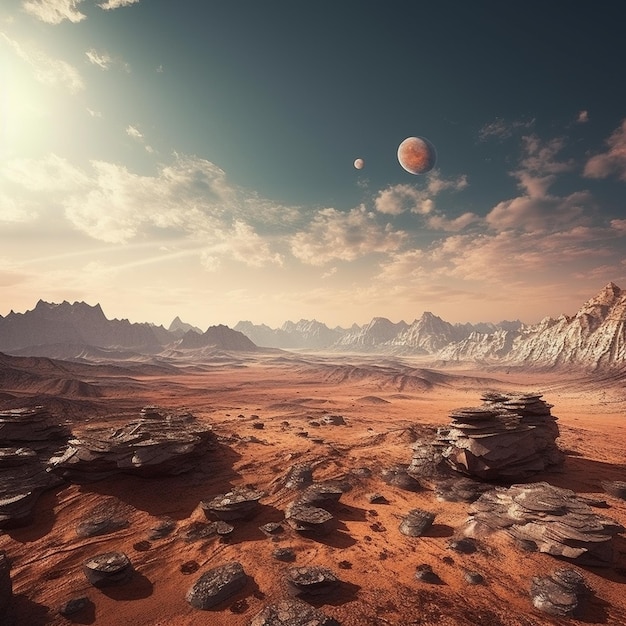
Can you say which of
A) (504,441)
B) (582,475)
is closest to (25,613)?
(504,441)

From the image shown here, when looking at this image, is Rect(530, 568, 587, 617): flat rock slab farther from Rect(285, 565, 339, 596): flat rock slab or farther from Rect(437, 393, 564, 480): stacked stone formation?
Rect(437, 393, 564, 480): stacked stone formation

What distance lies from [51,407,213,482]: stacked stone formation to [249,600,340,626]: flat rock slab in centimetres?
926

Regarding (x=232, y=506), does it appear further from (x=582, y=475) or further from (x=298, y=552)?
(x=582, y=475)

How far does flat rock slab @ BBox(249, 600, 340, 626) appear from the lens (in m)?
7.47

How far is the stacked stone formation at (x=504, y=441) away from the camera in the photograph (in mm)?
15297

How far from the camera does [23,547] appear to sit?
11125mm

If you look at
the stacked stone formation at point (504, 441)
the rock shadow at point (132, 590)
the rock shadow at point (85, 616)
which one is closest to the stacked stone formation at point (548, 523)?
the stacked stone formation at point (504, 441)

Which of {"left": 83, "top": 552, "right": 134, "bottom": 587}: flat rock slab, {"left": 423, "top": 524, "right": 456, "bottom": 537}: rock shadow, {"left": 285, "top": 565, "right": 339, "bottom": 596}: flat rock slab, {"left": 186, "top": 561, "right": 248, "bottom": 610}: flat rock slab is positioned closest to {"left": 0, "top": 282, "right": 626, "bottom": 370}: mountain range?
{"left": 423, "top": 524, "right": 456, "bottom": 537}: rock shadow

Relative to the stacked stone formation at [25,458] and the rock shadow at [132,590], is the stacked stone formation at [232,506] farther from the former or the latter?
the stacked stone formation at [25,458]

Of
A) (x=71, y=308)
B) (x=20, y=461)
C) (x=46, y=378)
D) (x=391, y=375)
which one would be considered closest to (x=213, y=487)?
(x=20, y=461)

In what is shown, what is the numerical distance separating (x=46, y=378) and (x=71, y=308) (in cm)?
15225

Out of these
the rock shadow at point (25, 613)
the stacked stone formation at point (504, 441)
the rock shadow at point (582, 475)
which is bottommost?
the rock shadow at point (25, 613)

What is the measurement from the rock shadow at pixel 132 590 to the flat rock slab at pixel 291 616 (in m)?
3.37

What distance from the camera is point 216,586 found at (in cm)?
877
